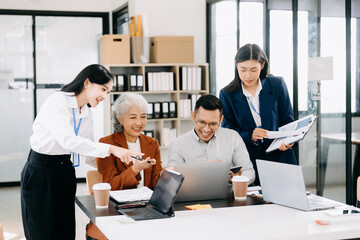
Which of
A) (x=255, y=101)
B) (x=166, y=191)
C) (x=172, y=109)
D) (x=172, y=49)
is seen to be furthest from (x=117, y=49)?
(x=166, y=191)

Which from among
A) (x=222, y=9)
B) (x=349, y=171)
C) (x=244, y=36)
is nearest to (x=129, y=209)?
(x=349, y=171)

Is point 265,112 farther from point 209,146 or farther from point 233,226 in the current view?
point 233,226

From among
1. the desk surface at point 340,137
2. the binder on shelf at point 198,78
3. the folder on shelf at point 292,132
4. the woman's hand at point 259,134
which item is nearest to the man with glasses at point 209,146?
the woman's hand at point 259,134

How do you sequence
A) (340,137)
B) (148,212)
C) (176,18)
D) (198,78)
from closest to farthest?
(148,212) < (340,137) < (198,78) < (176,18)

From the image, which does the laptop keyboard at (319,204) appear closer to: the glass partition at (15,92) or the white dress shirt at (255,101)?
the white dress shirt at (255,101)

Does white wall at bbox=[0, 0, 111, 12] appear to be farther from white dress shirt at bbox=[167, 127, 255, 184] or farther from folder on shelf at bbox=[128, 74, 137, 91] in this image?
white dress shirt at bbox=[167, 127, 255, 184]

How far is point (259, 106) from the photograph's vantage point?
3.61m

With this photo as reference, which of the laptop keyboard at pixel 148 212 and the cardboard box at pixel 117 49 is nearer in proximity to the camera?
the laptop keyboard at pixel 148 212

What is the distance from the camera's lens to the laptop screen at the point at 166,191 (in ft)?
8.25

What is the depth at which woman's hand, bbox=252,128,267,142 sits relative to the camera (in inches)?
136

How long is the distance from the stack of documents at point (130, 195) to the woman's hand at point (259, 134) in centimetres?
89

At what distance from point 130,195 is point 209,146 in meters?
0.72

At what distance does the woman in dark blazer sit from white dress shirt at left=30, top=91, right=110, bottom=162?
1198mm

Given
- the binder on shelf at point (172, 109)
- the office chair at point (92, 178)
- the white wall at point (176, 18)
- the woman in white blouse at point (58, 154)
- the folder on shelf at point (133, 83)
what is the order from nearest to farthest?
1. the woman in white blouse at point (58, 154)
2. the office chair at point (92, 178)
3. the folder on shelf at point (133, 83)
4. the binder on shelf at point (172, 109)
5. the white wall at point (176, 18)
